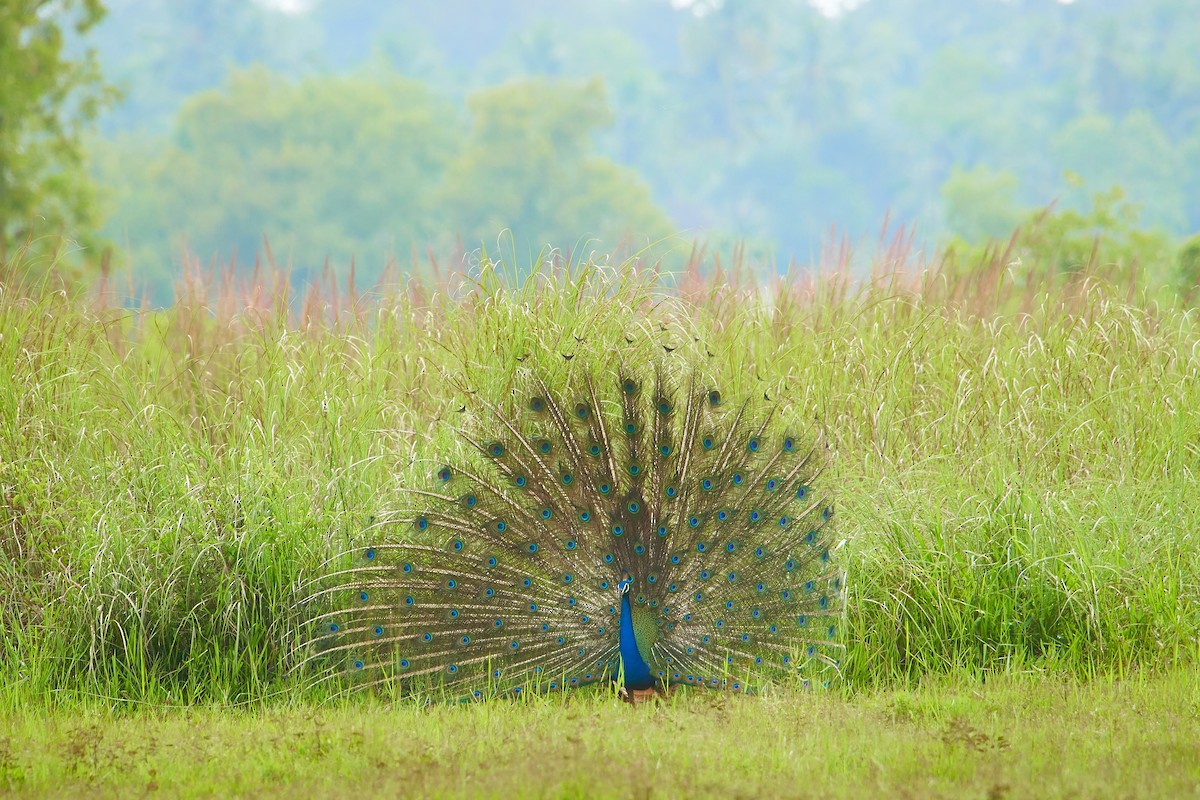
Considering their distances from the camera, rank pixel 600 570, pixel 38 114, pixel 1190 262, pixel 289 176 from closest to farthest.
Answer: pixel 600 570 < pixel 1190 262 < pixel 38 114 < pixel 289 176

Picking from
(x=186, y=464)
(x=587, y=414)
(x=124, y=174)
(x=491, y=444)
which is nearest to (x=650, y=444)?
(x=587, y=414)

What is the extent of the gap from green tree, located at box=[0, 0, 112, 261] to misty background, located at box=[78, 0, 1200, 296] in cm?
1581

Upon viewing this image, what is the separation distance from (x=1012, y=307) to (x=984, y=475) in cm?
248

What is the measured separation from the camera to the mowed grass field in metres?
4.30

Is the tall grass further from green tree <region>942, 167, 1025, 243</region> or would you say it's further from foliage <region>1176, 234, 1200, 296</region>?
green tree <region>942, 167, 1025, 243</region>

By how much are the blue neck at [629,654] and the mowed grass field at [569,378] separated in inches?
4.9

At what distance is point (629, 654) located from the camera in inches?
194

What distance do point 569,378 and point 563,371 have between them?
340mm

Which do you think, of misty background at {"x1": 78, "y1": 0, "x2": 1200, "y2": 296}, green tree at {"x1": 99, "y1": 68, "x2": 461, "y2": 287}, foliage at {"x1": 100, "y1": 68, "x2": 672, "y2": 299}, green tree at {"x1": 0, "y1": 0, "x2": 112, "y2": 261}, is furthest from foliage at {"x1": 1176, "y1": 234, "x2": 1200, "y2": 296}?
green tree at {"x1": 99, "y1": 68, "x2": 461, "y2": 287}

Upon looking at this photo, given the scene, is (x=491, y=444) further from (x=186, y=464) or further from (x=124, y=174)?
(x=124, y=174)

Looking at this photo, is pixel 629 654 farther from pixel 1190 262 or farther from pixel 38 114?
pixel 38 114

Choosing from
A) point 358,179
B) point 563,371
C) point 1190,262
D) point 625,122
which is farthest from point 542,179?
point 563,371

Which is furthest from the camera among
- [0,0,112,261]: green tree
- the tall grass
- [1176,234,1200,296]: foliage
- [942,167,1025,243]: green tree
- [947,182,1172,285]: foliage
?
[942,167,1025,243]: green tree

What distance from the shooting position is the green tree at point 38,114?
16.6m
